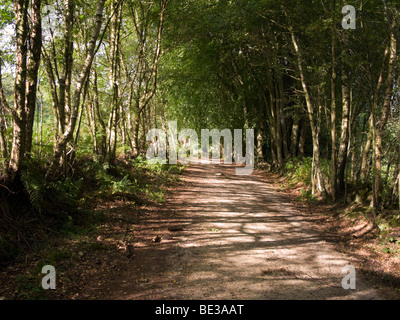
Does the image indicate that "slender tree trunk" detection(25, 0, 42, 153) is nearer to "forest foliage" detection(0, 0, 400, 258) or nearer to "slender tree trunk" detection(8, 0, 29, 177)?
"forest foliage" detection(0, 0, 400, 258)

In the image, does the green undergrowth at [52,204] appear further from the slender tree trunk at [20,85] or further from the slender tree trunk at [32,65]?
the slender tree trunk at [32,65]

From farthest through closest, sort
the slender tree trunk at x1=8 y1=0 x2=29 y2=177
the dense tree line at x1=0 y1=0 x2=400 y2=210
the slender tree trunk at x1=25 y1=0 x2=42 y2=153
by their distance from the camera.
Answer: the dense tree line at x1=0 y1=0 x2=400 y2=210, the slender tree trunk at x1=25 y1=0 x2=42 y2=153, the slender tree trunk at x1=8 y1=0 x2=29 y2=177

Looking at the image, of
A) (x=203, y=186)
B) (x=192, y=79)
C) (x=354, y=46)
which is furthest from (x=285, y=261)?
(x=192, y=79)

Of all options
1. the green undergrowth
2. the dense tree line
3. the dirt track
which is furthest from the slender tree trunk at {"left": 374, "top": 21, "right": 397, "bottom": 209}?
the green undergrowth

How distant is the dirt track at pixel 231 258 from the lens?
426 cm

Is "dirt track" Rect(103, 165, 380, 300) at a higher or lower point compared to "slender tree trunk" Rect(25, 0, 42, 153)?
lower

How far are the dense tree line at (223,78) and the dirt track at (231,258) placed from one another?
97.9 inches

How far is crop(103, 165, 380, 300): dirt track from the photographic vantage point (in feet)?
14.0

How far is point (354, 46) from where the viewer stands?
8234 millimetres

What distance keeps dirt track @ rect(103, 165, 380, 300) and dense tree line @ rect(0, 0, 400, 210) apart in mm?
2488

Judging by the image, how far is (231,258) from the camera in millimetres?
5398

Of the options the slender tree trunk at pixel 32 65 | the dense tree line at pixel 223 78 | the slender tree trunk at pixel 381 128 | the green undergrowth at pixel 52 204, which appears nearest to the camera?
the green undergrowth at pixel 52 204

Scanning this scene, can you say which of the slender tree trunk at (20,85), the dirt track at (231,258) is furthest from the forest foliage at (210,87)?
the dirt track at (231,258)

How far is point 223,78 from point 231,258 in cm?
1696
